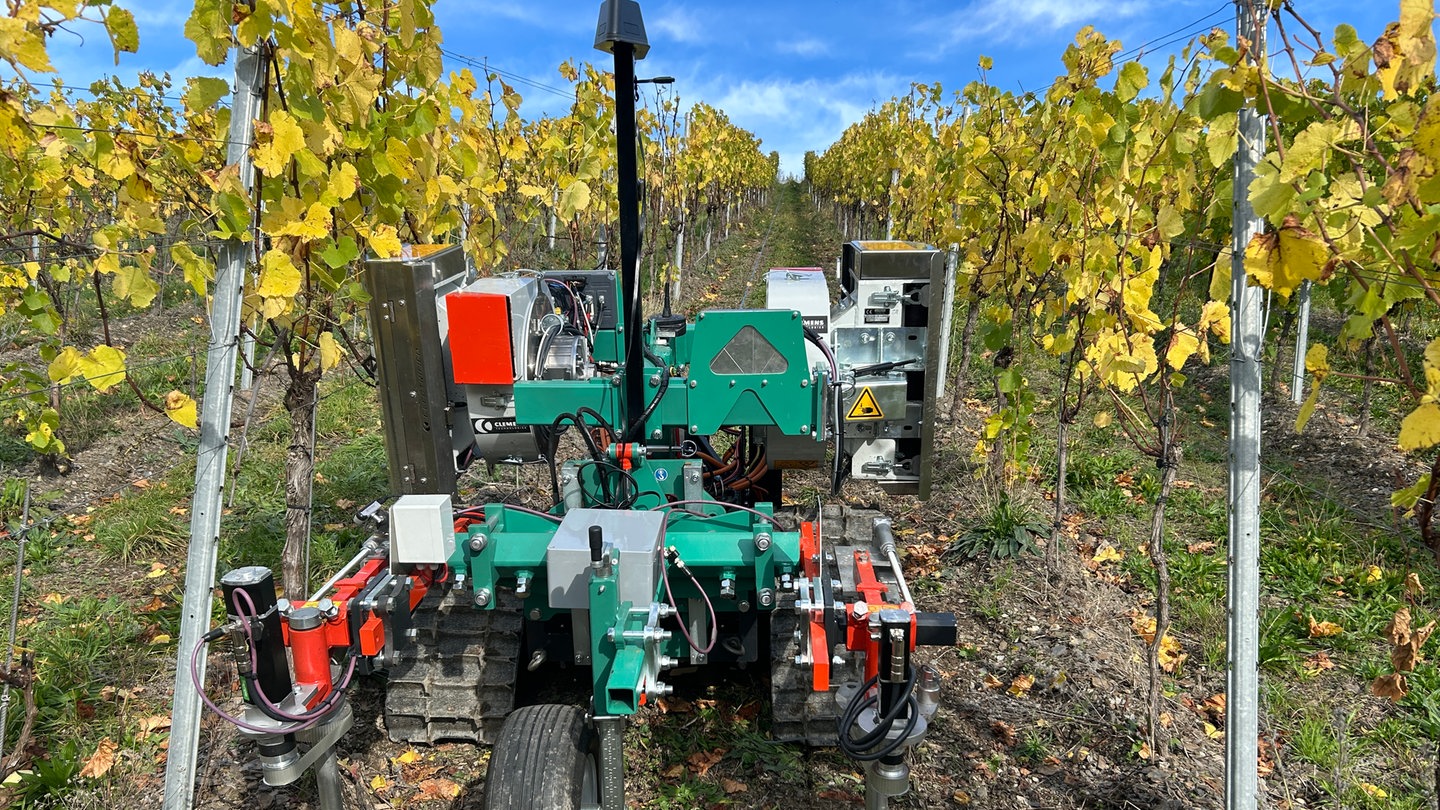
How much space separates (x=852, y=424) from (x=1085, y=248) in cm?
134

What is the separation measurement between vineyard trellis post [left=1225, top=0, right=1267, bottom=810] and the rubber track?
8.25ft

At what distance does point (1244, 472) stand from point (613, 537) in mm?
1726

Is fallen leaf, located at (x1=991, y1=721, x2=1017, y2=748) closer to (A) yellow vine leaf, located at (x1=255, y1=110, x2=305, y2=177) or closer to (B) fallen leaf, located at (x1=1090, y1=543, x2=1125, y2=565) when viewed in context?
(B) fallen leaf, located at (x1=1090, y1=543, x2=1125, y2=565)

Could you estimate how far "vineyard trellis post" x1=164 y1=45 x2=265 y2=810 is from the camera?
2.27 meters

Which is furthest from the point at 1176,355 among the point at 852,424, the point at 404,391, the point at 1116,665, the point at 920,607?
the point at 404,391

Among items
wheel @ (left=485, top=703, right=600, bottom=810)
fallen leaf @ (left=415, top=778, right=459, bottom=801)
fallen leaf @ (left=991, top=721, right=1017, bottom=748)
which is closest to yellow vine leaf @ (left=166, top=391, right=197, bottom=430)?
wheel @ (left=485, top=703, right=600, bottom=810)

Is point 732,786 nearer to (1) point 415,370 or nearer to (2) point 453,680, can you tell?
(2) point 453,680

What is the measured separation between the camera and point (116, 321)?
11234mm

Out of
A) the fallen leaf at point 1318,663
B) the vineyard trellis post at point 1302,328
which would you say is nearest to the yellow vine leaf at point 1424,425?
the fallen leaf at point 1318,663

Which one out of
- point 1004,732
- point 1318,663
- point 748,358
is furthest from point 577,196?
point 1318,663

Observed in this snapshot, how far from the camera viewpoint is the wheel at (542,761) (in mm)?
2301

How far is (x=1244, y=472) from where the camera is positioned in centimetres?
220

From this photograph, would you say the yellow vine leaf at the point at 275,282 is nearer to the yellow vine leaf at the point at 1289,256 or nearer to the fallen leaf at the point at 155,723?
the fallen leaf at the point at 155,723

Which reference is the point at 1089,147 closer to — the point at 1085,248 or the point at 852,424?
the point at 1085,248
